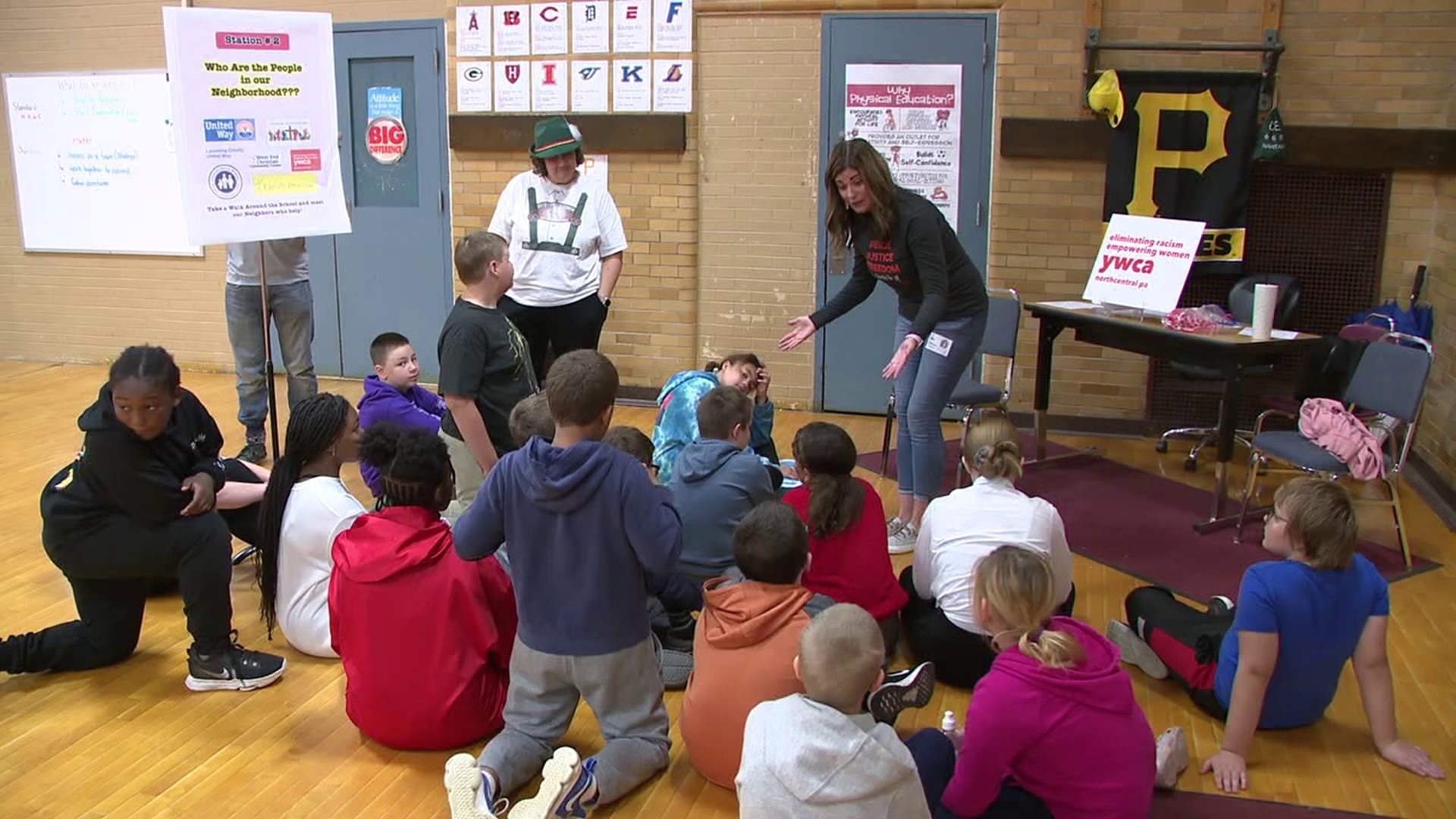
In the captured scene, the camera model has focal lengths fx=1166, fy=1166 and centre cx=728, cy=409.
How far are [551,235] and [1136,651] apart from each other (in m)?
3.02

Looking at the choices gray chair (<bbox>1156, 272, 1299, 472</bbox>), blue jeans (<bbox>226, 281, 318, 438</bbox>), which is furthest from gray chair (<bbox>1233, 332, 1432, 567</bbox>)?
blue jeans (<bbox>226, 281, 318, 438</bbox>)

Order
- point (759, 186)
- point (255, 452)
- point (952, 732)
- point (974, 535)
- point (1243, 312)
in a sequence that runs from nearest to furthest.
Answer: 1. point (952, 732)
2. point (974, 535)
3. point (255, 452)
4. point (1243, 312)
5. point (759, 186)

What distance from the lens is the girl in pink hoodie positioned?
7.45 feet

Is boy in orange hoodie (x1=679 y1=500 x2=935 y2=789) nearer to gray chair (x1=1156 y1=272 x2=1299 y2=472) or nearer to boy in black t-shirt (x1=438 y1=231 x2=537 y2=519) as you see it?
boy in black t-shirt (x1=438 y1=231 x2=537 y2=519)

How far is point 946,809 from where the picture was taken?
2.42m

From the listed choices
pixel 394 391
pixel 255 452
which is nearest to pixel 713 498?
pixel 394 391

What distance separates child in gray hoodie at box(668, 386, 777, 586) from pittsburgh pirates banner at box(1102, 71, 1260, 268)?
3597 millimetres

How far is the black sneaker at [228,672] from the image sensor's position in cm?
336

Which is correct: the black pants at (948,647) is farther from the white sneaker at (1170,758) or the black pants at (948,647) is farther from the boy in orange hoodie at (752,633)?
the boy in orange hoodie at (752,633)

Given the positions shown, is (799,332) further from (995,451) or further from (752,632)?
(752,632)

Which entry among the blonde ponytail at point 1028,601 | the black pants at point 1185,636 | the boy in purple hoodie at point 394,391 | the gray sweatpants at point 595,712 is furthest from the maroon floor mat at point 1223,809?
the boy in purple hoodie at point 394,391

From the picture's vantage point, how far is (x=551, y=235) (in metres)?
5.18

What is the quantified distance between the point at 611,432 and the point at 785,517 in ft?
3.46

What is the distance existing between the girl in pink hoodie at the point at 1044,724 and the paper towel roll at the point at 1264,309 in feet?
10.00
